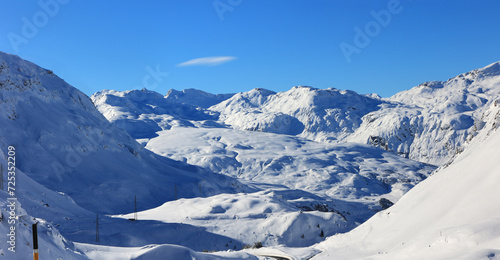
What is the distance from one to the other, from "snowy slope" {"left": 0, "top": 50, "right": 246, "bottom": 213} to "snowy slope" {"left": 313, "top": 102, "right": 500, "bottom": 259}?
62669mm

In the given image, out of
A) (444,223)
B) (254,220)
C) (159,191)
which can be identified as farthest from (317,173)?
(444,223)

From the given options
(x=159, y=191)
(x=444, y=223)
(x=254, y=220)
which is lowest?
(x=444, y=223)

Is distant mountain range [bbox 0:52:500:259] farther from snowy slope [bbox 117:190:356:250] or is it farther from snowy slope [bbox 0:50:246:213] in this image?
snowy slope [bbox 0:50:246:213]

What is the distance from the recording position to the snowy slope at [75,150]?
91500mm

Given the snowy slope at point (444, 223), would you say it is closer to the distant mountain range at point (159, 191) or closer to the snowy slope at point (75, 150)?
the distant mountain range at point (159, 191)

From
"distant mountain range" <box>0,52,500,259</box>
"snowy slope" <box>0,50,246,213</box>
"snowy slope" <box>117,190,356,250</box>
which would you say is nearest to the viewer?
"distant mountain range" <box>0,52,500,259</box>

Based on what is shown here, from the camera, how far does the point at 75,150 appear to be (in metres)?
102

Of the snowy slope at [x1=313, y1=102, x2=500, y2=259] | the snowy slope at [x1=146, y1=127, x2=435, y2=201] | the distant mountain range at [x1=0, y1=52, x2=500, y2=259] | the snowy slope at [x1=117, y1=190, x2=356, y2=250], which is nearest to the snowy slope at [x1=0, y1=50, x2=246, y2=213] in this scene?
the distant mountain range at [x1=0, y1=52, x2=500, y2=259]

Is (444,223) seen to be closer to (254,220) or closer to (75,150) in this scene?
(254,220)

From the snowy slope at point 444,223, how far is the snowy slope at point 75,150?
6267 centimetres

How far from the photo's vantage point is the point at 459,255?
23672 mm

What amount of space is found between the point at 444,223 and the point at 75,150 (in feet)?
291

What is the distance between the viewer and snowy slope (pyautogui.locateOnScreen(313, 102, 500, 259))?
2494cm

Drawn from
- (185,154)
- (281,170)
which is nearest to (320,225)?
(281,170)
